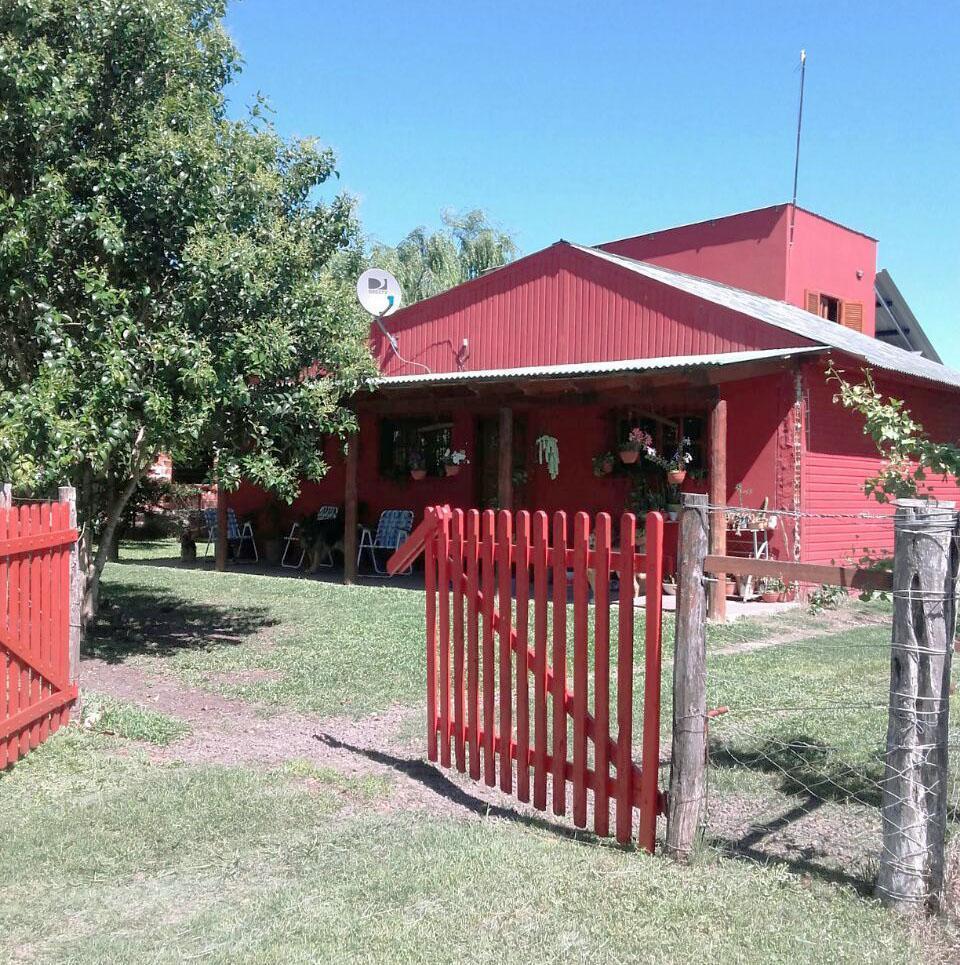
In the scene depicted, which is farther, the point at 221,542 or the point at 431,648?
the point at 221,542

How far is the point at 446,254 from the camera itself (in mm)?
29531

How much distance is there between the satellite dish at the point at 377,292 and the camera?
15.1 meters

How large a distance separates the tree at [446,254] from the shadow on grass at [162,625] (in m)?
18.7

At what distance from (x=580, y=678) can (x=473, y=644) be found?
81cm

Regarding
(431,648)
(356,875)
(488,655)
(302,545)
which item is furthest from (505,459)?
(356,875)

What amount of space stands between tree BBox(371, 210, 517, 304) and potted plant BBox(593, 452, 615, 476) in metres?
16.6

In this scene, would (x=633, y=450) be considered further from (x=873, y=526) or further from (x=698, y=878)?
(x=698, y=878)

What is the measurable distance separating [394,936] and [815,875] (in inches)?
61.6

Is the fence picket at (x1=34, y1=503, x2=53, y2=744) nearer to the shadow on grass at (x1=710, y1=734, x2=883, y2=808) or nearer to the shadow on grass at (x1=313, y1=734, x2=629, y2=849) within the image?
the shadow on grass at (x1=313, y1=734, x2=629, y2=849)

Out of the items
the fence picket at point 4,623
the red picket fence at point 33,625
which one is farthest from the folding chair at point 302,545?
the fence picket at point 4,623

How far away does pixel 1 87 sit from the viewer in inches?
281

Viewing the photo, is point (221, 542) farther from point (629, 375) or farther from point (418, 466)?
point (629, 375)

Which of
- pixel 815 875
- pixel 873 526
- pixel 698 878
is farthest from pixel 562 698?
pixel 873 526

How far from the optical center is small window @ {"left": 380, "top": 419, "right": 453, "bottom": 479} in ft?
50.9
